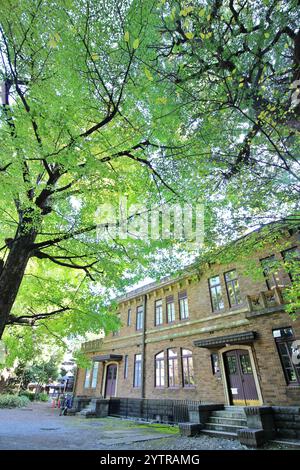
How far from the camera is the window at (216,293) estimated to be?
1380cm

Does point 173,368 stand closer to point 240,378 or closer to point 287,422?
point 240,378

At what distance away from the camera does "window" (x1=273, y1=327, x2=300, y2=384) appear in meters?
10.0

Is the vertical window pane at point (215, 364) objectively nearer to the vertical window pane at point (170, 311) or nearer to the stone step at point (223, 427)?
the stone step at point (223, 427)

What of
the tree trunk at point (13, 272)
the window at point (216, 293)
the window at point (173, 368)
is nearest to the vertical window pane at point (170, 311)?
the window at point (173, 368)

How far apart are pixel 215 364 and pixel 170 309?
470cm

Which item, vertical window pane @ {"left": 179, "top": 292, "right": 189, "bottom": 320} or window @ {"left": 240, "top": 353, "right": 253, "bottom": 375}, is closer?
window @ {"left": 240, "top": 353, "right": 253, "bottom": 375}

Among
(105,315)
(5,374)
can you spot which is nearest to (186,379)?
(105,315)

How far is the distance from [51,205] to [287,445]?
9.25 metres

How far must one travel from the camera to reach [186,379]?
14.1 meters

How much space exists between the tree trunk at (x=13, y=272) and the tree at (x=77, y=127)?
0.02 metres

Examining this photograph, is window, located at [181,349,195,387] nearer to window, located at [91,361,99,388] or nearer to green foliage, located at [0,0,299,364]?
green foliage, located at [0,0,299,364]

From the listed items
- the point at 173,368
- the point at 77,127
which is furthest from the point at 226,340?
the point at 77,127

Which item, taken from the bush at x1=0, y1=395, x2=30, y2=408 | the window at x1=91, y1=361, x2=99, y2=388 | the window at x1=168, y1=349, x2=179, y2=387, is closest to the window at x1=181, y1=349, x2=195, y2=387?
the window at x1=168, y1=349, x2=179, y2=387

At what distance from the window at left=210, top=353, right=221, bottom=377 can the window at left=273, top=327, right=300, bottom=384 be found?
327 centimetres
